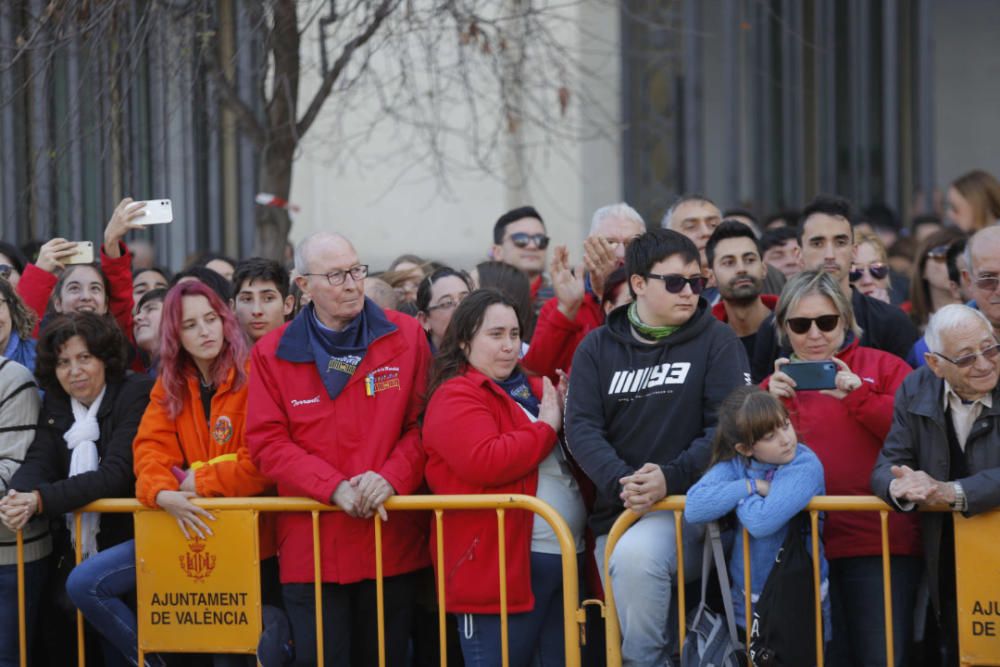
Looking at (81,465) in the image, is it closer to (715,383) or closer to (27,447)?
(27,447)

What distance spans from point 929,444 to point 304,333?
246 centimetres

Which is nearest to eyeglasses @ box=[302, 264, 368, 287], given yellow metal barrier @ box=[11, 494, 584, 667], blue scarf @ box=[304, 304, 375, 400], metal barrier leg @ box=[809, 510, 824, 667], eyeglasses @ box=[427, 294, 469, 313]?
blue scarf @ box=[304, 304, 375, 400]

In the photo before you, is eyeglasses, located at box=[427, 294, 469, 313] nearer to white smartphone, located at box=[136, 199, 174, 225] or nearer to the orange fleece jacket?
the orange fleece jacket

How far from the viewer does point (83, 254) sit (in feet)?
21.1

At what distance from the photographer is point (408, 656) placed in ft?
18.9

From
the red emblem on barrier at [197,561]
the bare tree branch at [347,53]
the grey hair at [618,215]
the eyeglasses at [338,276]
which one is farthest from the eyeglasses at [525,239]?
the red emblem on barrier at [197,561]

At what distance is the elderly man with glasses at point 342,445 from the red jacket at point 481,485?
191mm

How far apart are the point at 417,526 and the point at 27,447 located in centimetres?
172

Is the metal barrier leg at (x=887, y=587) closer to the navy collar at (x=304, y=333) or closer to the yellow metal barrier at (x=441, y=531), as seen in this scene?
the yellow metal barrier at (x=441, y=531)

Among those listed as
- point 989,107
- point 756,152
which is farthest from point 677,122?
point 989,107

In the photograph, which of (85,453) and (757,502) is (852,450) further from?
(85,453)

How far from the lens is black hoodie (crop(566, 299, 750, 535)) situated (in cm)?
532

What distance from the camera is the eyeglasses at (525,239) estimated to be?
7.37 m

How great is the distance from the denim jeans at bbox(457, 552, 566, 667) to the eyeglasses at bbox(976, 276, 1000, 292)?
2080 millimetres
